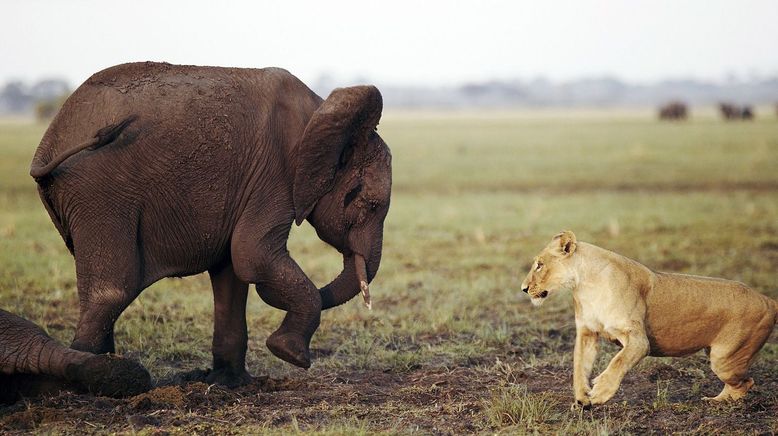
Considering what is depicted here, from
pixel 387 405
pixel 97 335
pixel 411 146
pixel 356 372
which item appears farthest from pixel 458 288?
pixel 411 146

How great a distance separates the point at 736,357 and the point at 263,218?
3101 millimetres

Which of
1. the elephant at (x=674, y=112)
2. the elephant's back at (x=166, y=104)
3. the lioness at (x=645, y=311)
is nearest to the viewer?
the lioness at (x=645, y=311)

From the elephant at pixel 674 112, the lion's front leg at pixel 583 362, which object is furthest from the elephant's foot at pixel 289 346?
the elephant at pixel 674 112

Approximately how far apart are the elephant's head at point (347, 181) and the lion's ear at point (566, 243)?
1315mm

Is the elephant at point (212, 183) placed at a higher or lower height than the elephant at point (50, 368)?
higher

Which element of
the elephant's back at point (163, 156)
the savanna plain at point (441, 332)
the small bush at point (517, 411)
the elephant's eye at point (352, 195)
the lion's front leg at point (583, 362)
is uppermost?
the elephant's back at point (163, 156)

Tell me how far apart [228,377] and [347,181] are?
5.18 ft

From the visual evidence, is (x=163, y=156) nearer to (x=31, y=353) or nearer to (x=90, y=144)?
(x=90, y=144)

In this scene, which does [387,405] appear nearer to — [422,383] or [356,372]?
[422,383]

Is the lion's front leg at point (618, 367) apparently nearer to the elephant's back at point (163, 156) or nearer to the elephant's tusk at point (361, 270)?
the elephant's tusk at point (361, 270)

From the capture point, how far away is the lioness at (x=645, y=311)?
6129 millimetres

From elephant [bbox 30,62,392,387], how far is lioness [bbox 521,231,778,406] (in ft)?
4.60

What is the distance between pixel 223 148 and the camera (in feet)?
21.2

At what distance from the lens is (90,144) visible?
5988 mm
